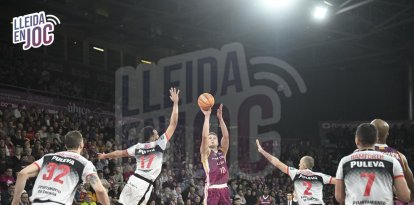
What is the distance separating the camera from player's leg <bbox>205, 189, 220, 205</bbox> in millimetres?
10961

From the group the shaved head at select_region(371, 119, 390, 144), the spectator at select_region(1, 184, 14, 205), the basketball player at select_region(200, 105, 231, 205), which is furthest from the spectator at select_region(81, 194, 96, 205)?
the shaved head at select_region(371, 119, 390, 144)

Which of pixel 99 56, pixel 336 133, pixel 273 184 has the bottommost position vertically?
pixel 273 184

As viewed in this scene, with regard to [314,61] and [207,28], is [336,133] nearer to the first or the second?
[314,61]

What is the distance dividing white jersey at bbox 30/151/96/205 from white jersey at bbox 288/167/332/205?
5.37m

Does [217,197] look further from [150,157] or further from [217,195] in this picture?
[150,157]

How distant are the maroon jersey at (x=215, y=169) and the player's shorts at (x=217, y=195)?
10cm

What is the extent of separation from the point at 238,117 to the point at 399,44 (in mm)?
10983

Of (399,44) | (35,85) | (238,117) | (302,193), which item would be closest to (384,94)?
(399,44)

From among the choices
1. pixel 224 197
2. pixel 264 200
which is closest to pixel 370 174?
pixel 224 197

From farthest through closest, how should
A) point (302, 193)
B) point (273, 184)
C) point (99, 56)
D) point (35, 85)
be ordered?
point (99, 56)
point (273, 184)
point (35, 85)
point (302, 193)

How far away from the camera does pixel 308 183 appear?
452 inches

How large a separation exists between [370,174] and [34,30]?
835 inches

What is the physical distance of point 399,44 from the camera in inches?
1314

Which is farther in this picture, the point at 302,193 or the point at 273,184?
the point at 273,184
